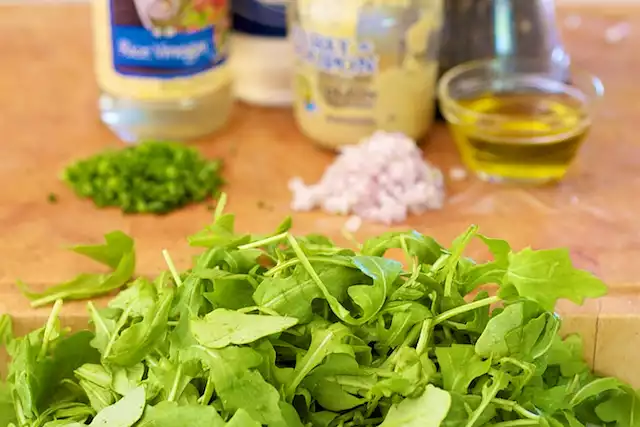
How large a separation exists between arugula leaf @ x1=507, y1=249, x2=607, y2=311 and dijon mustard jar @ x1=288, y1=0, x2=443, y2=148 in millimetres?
296

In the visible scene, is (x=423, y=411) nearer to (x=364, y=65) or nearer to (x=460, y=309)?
(x=460, y=309)

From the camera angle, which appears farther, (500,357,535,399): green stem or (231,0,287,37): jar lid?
(231,0,287,37): jar lid

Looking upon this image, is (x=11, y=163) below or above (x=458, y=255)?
below

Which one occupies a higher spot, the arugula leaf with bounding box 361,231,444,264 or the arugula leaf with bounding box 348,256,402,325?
the arugula leaf with bounding box 348,256,402,325

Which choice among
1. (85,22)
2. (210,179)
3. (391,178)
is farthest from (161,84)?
(85,22)

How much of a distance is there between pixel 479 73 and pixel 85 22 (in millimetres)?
540

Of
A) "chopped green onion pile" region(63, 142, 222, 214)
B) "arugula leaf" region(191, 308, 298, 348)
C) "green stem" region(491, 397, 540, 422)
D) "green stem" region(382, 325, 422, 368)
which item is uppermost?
"arugula leaf" region(191, 308, 298, 348)

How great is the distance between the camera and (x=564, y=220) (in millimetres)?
717

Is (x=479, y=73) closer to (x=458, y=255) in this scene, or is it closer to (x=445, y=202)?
(x=445, y=202)

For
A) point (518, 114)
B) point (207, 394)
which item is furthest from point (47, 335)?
point (518, 114)

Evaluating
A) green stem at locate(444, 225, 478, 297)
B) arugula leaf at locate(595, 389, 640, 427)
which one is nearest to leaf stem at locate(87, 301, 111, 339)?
green stem at locate(444, 225, 478, 297)

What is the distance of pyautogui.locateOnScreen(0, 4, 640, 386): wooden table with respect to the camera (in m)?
0.65

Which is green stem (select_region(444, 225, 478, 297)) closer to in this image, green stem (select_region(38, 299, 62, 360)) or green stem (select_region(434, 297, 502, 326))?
green stem (select_region(434, 297, 502, 326))

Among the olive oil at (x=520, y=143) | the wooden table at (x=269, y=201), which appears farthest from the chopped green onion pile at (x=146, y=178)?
the olive oil at (x=520, y=143)
